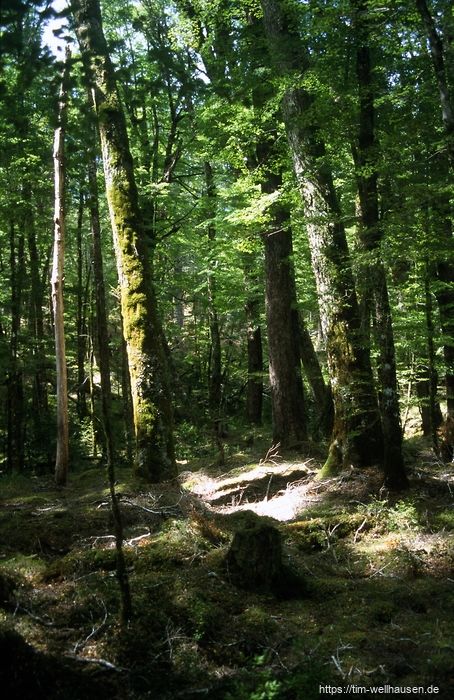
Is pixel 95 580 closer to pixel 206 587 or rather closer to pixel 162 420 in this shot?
pixel 206 587

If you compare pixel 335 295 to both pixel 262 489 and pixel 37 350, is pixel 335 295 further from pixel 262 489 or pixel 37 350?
pixel 37 350

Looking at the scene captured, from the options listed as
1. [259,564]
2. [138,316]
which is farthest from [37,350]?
[259,564]

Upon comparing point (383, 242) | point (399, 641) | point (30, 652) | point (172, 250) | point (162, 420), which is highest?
point (172, 250)

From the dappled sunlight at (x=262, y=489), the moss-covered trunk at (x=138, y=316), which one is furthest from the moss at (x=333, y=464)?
the moss-covered trunk at (x=138, y=316)

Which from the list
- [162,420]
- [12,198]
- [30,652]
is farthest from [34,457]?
Answer: [30,652]

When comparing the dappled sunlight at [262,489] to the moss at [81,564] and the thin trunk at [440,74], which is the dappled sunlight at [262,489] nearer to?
the moss at [81,564]

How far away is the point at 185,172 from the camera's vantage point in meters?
19.3

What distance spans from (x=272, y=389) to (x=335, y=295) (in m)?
4.06

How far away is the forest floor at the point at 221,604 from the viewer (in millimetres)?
3135

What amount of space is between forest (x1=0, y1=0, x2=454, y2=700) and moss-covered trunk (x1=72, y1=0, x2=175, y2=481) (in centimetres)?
4

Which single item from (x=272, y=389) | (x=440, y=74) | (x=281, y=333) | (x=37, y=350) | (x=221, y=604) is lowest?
(x=221, y=604)

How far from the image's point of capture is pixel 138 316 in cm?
858

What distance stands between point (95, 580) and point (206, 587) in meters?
0.94

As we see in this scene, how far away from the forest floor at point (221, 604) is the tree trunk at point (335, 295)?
0.87 m
